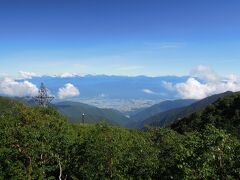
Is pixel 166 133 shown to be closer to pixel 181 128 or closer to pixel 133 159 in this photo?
pixel 133 159

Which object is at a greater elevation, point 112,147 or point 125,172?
point 112,147

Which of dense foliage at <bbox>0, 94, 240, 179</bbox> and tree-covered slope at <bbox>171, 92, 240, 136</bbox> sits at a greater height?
dense foliage at <bbox>0, 94, 240, 179</bbox>

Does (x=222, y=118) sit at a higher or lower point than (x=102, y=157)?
lower

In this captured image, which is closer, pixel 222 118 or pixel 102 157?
pixel 102 157

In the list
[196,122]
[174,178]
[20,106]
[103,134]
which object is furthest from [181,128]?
[174,178]

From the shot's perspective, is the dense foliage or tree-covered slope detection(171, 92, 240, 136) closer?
the dense foliage

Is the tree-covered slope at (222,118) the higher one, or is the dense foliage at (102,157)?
the dense foliage at (102,157)

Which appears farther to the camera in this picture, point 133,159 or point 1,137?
point 1,137

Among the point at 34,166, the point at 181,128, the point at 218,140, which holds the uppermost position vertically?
the point at 218,140

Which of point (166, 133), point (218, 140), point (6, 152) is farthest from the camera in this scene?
point (166, 133)

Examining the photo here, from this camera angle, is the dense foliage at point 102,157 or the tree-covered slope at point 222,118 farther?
the tree-covered slope at point 222,118

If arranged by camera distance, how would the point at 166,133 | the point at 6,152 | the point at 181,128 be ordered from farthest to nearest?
the point at 181,128, the point at 166,133, the point at 6,152
